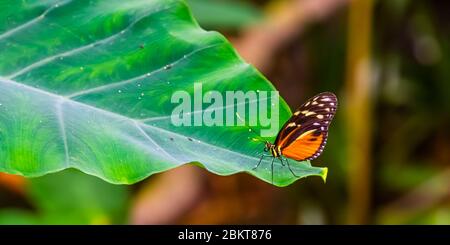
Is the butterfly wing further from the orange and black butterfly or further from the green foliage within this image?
the green foliage

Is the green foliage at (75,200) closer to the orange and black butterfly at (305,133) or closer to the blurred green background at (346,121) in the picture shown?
the blurred green background at (346,121)

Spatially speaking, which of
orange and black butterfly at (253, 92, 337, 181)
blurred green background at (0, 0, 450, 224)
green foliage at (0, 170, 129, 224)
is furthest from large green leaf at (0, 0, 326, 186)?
blurred green background at (0, 0, 450, 224)

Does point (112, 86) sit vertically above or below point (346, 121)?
below

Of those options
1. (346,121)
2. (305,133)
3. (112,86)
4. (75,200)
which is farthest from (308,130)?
(346,121)

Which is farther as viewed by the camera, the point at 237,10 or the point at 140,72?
the point at 237,10

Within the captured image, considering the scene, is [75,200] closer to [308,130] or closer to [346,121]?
[346,121]
